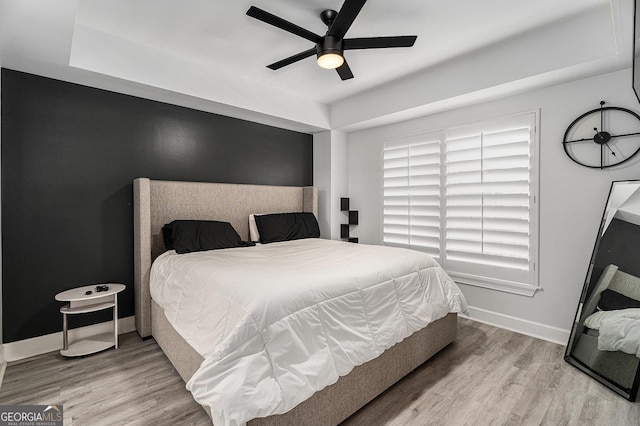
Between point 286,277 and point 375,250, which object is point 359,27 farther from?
point 286,277

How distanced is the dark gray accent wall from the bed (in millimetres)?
251

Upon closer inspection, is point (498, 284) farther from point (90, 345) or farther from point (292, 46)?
point (90, 345)

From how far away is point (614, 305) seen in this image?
7.24ft

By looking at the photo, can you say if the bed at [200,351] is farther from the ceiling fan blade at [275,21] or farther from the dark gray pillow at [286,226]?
the ceiling fan blade at [275,21]

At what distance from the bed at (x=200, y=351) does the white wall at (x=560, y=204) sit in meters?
0.93

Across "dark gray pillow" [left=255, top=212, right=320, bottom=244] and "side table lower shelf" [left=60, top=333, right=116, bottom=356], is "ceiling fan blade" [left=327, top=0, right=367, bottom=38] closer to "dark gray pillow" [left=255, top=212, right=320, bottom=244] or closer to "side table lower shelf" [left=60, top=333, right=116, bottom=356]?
"dark gray pillow" [left=255, top=212, right=320, bottom=244]

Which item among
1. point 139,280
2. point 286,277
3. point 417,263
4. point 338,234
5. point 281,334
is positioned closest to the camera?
point 281,334

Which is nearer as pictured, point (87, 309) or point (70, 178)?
point (87, 309)

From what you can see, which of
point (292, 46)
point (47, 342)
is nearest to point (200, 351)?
point (47, 342)

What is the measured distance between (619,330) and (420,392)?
1.45 metres

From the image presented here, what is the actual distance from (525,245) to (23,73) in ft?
15.6

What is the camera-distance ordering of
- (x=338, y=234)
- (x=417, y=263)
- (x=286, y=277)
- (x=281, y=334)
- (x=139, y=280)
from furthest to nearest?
(x=338, y=234) → (x=139, y=280) → (x=417, y=263) → (x=286, y=277) → (x=281, y=334)

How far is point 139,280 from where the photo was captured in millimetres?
2863

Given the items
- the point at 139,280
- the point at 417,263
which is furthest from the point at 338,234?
the point at 139,280
